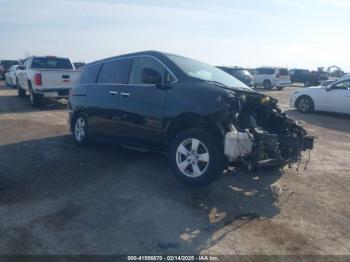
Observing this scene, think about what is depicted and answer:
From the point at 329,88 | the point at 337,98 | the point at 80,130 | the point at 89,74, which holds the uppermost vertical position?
the point at 89,74

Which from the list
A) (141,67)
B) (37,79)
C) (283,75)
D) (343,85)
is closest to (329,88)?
(343,85)

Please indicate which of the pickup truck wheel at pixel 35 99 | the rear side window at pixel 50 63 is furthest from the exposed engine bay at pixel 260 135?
the rear side window at pixel 50 63

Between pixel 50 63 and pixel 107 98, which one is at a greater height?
pixel 50 63

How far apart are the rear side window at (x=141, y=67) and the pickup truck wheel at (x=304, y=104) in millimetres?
10376

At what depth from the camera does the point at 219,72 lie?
22.8 ft

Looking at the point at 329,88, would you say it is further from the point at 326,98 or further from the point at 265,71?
the point at 265,71

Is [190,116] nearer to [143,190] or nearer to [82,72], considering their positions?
[143,190]

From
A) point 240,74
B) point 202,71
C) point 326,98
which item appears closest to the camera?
point 202,71

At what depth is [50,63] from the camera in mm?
15953

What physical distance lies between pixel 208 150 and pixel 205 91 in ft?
2.76

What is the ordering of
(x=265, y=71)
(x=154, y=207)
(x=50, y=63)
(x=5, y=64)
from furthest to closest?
(x=5, y=64) < (x=265, y=71) < (x=50, y=63) < (x=154, y=207)

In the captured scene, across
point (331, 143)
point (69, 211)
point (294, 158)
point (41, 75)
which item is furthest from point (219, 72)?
A: point (41, 75)

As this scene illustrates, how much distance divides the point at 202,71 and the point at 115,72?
172 cm

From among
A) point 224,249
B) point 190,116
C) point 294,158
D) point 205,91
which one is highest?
point 205,91
